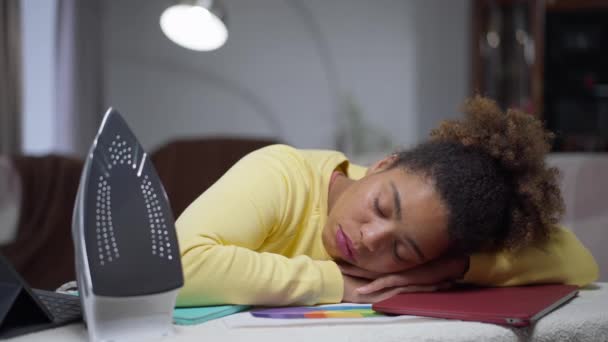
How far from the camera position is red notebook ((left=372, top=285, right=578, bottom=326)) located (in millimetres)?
932

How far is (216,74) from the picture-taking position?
4652 millimetres

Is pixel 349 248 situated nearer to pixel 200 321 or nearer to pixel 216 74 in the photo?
pixel 200 321

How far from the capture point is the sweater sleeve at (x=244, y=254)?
0.99 metres

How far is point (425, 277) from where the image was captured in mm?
1156

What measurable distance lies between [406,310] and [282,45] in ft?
12.5

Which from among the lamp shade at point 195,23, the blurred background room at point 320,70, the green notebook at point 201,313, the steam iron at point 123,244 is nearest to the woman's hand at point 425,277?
the green notebook at point 201,313

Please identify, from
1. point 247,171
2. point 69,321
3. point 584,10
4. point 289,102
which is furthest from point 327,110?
point 69,321

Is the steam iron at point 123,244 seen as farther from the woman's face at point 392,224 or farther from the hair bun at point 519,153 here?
the hair bun at point 519,153

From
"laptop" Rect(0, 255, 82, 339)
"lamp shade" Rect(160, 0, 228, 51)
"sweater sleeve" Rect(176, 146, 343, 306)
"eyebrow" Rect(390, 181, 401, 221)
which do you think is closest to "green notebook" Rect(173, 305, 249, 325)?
"sweater sleeve" Rect(176, 146, 343, 306)

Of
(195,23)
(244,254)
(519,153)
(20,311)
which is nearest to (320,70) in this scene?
(195,23)

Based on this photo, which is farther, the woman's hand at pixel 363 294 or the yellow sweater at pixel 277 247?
the woman's hand at pixel 363 294

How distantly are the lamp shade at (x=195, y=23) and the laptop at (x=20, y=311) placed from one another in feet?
4.09

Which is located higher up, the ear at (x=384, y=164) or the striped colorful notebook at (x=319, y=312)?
the ear at (x=384, y=164)

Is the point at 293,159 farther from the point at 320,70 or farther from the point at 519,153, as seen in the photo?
the point at 320,70
